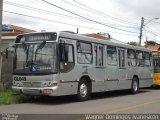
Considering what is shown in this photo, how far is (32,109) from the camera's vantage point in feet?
44.2

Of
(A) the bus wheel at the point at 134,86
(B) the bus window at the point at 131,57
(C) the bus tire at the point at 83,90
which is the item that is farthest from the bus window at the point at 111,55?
(A) the bus wheel at the point at 134,86

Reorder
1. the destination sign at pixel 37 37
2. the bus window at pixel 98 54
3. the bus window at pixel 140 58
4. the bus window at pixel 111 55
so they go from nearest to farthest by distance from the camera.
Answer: the destination sign at pixel 37 37
the bus window at pixel 98 54
the bus window at pixel 111 55
the bus window at pixel 140 58

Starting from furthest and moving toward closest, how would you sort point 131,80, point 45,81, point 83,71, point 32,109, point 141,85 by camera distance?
point 141,85 → point 131,80 → point 83,71 → point 45,81 → point 32,109

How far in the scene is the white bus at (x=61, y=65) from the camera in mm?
15148

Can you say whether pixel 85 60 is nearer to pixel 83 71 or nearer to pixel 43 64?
pixel 83 71

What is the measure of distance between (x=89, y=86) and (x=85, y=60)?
1230 mm

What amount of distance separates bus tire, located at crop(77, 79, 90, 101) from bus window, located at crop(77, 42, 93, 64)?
36.9 inches

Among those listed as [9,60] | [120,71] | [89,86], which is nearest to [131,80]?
[120,71]

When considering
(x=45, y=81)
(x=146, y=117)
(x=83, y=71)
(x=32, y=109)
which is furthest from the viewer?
(x=83, y=71)

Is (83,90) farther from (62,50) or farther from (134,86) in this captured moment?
(134,86)

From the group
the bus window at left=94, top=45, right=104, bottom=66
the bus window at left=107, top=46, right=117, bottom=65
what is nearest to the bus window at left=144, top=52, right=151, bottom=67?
the bus window at left=107, top=46, right=117, bottom=65

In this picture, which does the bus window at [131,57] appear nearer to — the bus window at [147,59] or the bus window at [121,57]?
the bus window at [121,57]

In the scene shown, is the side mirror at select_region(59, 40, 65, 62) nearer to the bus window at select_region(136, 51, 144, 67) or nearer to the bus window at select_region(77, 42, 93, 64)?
the bus window at select_region(77, 42, 93, 64)

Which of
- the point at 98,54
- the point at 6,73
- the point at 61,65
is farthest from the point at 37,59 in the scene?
the point at 6,73
